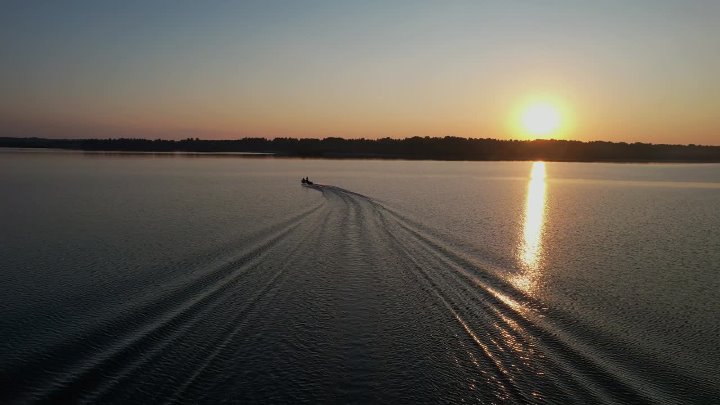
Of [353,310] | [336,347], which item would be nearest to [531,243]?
[353,310]

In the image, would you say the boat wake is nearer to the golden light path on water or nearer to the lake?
the lake

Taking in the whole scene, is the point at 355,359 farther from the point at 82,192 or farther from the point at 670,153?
the point at 670,153

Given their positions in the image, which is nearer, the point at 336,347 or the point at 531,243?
the point at 336,347

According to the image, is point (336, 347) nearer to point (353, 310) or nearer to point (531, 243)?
point (353, 310)

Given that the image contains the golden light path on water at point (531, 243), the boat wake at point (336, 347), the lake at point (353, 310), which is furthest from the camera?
the golden light path on water at point (531, 243)

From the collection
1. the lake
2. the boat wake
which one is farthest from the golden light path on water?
the boat wake

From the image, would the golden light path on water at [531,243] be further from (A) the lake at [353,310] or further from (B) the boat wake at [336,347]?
(B) the boat wake at [336,347]

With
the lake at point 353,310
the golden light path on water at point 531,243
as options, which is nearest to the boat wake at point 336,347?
the lake at point 353,310

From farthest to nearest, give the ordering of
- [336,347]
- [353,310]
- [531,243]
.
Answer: [531,243], [353,310], [336,347]
